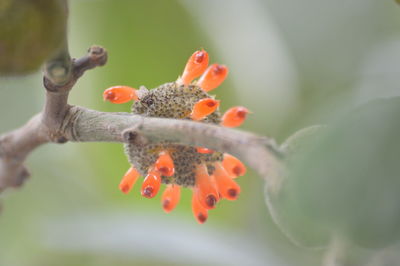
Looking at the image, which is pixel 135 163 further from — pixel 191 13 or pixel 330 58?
pixel 330 58

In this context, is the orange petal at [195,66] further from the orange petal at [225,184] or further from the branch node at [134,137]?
the branch node at [134,137]

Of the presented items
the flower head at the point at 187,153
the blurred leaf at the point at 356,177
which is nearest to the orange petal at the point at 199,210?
the flower head at the point at 187,153

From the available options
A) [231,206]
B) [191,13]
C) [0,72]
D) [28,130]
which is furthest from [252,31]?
[0,72]

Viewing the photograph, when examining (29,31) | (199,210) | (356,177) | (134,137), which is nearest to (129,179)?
(199,210)

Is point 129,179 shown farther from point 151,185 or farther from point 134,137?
point 134,137

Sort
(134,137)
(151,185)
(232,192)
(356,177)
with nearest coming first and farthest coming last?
(356,177)
(134,137)
(151,185)
(232,192)

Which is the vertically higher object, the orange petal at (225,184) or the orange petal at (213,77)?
the orange petal at (213,77)
